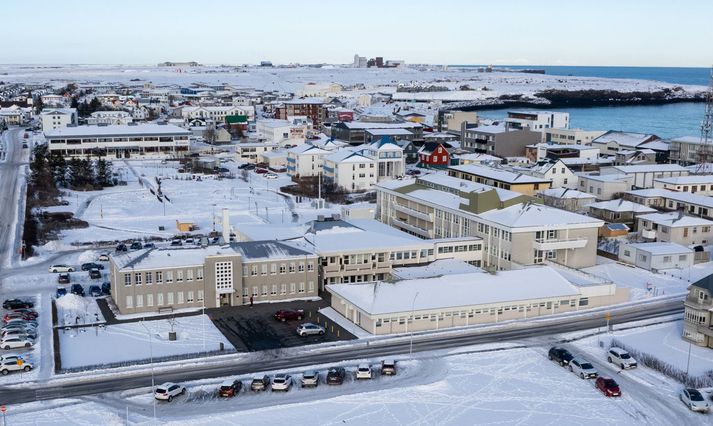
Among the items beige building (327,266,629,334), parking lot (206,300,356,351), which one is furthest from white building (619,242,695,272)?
parking lot (206,300,356,351)

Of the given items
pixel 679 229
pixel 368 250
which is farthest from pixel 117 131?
pixel 679 229

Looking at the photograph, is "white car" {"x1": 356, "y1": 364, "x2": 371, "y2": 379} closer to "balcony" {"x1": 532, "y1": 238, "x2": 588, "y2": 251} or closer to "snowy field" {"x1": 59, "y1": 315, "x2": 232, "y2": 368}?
"snowy field" {"x1": 59, "y1": 315, "x2": 232, "y2": 368}

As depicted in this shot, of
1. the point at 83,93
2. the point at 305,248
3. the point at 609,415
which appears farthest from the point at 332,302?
the point at 83,93

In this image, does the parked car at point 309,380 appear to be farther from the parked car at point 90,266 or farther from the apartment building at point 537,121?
the apartment building at point 537,121

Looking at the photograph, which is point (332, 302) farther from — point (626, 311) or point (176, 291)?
point (626, 311)

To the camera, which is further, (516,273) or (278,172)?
(278,172)

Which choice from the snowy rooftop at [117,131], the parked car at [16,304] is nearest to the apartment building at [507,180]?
the parked car at [16,304]
